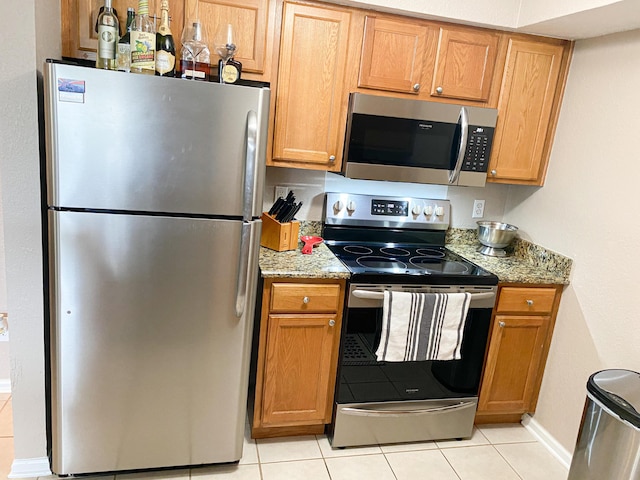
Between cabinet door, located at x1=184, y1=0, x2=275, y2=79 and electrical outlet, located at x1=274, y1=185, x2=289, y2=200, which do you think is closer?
cabinet door, located at x1=184, y1=0, x2=275, y2=79

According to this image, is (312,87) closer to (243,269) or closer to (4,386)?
(243,269)

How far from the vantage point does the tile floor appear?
6.81ft

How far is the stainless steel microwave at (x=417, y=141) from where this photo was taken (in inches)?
87.4

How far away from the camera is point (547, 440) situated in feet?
7.97

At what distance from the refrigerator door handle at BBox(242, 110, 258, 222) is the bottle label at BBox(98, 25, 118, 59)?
1.86 feet

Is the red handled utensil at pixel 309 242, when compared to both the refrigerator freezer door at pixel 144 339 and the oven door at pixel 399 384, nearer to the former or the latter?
the oven door at pixel 399 384

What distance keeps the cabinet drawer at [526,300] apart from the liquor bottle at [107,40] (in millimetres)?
2013

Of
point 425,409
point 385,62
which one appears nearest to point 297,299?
point 425,409

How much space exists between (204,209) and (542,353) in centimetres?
192

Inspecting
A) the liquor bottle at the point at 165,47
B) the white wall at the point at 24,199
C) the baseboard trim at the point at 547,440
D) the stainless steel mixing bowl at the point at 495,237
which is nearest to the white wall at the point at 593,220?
the baseboard trim at the point at 547,440

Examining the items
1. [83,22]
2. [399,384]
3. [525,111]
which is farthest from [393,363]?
[83,22]

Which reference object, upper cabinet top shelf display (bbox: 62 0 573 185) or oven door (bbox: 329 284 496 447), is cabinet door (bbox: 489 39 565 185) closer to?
upper cabinet top shelf display (bbox: 62 0 573 185)

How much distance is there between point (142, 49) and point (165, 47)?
0.15 m

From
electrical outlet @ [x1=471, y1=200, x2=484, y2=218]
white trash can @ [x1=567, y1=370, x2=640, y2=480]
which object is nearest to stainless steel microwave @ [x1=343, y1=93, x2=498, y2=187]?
electrical outlet @ [x1=471, y1=200, x2=484, y2=218]
